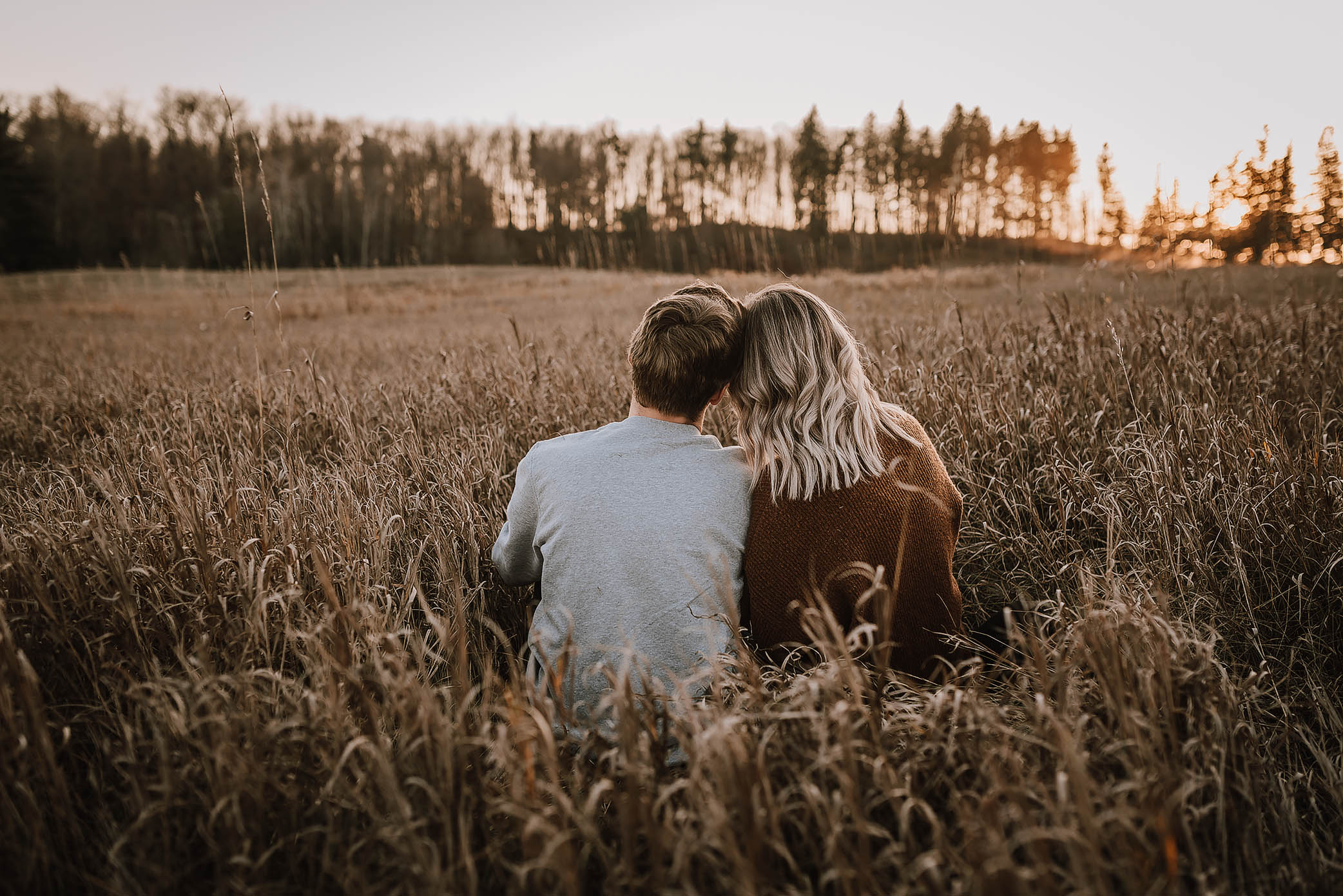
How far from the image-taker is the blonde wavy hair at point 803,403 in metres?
1.86

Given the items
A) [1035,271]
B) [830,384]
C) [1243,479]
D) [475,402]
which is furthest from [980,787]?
[1035,271]

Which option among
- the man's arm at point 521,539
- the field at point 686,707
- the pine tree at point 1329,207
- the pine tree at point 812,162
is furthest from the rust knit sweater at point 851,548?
the pine tree at point 812,162

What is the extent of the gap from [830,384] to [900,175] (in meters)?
38.8

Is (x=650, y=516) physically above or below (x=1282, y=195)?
below

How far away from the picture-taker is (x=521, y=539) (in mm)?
2010

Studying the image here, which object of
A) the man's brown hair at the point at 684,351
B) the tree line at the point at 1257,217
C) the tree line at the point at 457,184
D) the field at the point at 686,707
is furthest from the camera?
the tree line at the point at 457,184

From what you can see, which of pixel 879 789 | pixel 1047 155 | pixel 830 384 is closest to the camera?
pixel 879 789

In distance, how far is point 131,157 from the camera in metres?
38.0

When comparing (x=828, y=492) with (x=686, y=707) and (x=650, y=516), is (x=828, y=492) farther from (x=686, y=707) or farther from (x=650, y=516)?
(x=686, y=707)

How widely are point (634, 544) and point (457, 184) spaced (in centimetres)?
5023

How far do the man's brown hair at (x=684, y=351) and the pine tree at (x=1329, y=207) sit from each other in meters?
6.38

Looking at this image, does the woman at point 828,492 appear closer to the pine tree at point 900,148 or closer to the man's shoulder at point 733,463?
the man's shoulder at point 733,463

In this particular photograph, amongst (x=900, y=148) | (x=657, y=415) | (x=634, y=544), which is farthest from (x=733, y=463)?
(x=900, y=148)

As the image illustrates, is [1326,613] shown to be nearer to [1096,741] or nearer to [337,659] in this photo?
[1096,741]
